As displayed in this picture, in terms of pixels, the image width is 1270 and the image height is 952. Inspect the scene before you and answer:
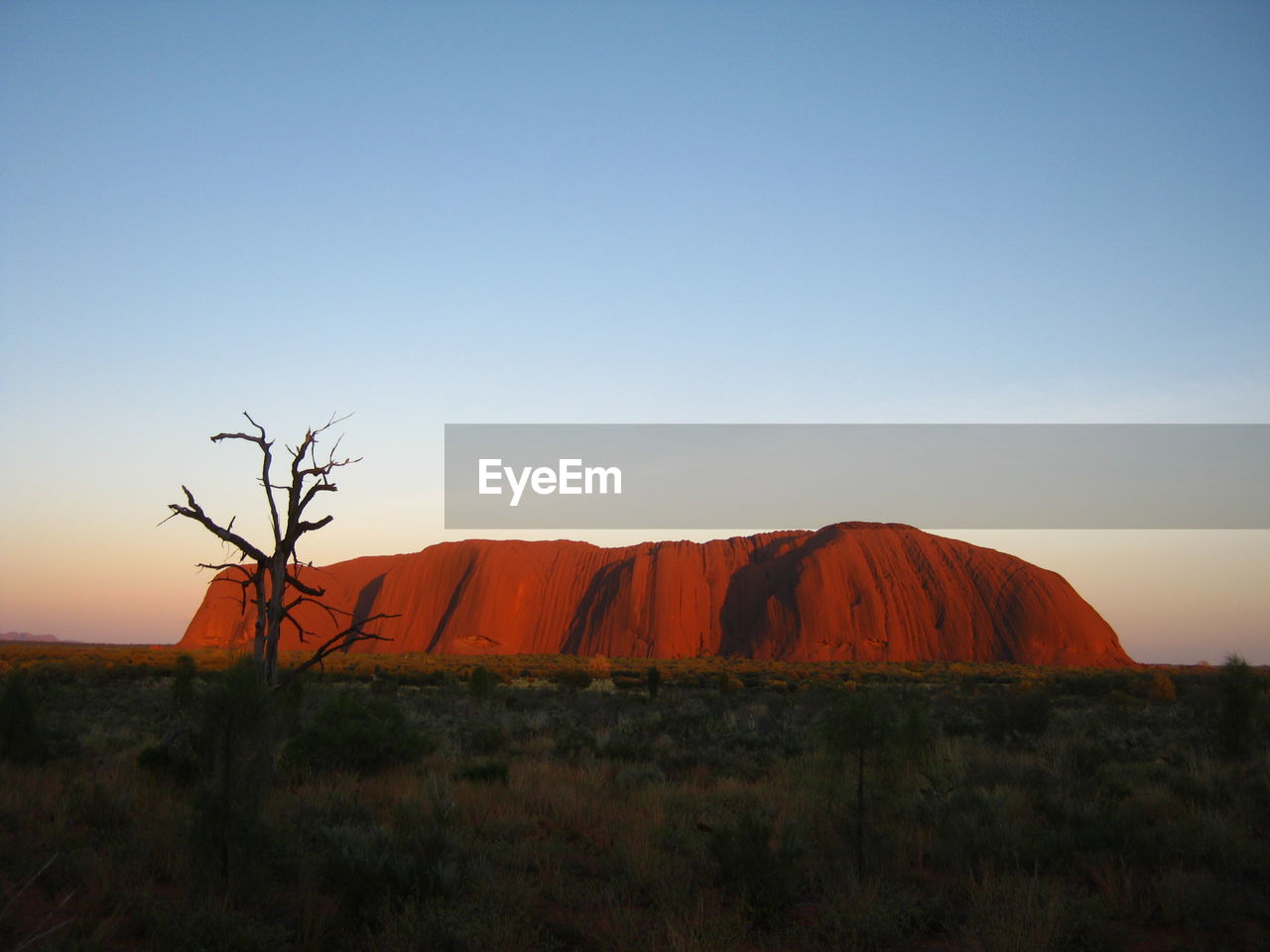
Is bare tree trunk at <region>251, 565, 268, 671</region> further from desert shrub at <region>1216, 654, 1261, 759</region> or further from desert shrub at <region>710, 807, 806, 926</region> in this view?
desert shrub at <region>1216, 654, 1261, 759</region>

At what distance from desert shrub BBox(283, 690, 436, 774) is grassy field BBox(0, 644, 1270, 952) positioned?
0.03 m

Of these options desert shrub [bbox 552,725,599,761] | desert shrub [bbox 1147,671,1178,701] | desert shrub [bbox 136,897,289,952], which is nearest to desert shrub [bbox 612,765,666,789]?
desert shrub [bbox 552,725,599,761]

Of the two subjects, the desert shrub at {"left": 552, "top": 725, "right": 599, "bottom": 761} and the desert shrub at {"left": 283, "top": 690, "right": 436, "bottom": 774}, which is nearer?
the desert shrub at {"left": 283, "top": 690, "right": 436, "bottom": 774}

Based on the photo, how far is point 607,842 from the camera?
7.20m

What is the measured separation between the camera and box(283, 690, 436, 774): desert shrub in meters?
9.66

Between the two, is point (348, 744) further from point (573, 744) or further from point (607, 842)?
point (607, 842)

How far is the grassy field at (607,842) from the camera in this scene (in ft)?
16.6

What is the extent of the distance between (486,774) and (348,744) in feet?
5.98

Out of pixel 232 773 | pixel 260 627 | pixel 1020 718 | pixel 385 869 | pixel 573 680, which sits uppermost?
pixel 260 627

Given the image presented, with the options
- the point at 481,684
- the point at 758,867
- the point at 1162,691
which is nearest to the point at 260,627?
the point at 758,867

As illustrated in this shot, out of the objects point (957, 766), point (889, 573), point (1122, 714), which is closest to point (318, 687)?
point (957, 766)

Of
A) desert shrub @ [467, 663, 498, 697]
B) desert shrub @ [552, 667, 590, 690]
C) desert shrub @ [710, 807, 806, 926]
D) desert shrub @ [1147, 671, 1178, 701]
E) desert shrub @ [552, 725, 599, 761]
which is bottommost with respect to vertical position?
desert shrub @ [552, 667, 590, 690]

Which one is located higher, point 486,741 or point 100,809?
point 100,809

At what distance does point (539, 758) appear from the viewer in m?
11.7
